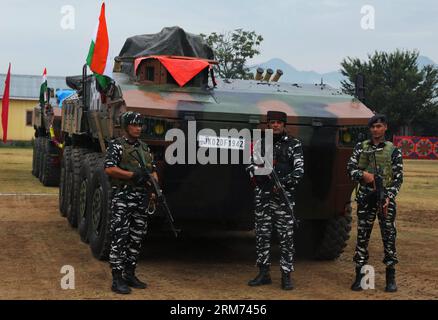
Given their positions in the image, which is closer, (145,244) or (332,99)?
(332,99)

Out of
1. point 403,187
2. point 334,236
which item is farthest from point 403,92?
point 334,236

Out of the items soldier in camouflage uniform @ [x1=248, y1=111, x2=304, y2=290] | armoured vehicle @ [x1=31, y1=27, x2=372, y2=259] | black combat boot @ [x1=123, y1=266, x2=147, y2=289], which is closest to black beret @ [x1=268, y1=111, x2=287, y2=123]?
soldier in camouflage uniform @ [x1=248, y1=111, x2=304, y2=290]

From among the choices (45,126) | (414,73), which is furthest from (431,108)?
(45,126)

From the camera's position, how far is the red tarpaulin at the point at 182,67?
24.8ft

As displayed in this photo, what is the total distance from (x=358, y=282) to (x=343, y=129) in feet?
5.05

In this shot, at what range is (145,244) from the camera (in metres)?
8.75

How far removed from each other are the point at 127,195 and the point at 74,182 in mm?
3806

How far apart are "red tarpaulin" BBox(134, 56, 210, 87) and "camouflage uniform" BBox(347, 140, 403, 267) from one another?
211cm

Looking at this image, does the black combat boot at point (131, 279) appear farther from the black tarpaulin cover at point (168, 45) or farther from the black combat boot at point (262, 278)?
the black tarpaulin cover at point (168, 45)

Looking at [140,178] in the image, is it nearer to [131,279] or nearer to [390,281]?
[131,279]

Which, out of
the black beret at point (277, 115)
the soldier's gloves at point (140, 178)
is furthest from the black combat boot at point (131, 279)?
the black beret at point (277, 115)

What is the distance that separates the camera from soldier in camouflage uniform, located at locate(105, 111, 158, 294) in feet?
19.7

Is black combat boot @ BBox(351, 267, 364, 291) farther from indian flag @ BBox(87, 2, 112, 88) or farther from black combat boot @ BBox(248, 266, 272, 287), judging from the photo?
indian flag @ BBox(87, 2, 112, 88)
